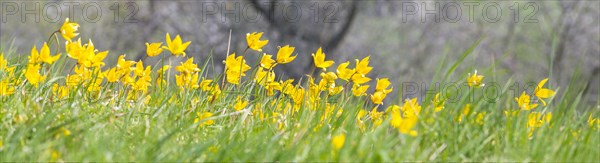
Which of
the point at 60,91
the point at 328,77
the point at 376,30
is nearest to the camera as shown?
the point at 60,91

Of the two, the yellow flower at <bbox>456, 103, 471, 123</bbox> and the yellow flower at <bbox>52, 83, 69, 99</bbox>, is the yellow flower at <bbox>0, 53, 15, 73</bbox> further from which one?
the yellow flower at <bbox>456, 103, 471, 123</bbox>

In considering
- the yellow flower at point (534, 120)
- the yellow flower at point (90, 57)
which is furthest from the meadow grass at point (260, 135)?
the yellow flower at point (90, 57)

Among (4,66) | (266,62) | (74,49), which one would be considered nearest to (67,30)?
(74,49)

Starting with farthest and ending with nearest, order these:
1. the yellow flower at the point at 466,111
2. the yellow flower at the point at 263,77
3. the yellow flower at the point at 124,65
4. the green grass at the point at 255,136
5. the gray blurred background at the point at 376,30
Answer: the gray blurred background at the point at 376,30
the yellow flower at the point at 263,77
the yellow flower at the point at 124,65
the yellow flower at the point at 466,111
the green grass at the point at 255,136

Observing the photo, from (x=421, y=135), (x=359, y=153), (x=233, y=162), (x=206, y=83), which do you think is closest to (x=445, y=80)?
(x=421, y=135)

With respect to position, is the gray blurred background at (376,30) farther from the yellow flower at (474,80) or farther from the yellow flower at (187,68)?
the yellow flower at (474,80)

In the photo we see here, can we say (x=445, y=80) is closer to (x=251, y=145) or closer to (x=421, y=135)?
(x=421, y=135)

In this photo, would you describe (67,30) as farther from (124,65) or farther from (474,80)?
(474,80)

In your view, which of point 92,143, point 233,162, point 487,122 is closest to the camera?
point 92,143
